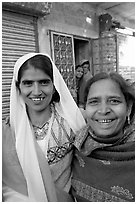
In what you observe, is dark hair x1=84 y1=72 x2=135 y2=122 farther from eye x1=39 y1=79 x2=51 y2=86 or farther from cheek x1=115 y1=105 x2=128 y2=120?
eye x1=39 y1=79 x2=51 y2=86

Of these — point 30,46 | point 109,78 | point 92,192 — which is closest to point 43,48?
point 30,46

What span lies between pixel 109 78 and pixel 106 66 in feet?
11.0

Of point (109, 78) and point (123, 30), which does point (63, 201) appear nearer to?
point (109, 78)

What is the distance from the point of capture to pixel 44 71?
43.4 inches

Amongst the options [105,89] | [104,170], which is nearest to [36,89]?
[105,89]

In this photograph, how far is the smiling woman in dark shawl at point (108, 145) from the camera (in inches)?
34.7

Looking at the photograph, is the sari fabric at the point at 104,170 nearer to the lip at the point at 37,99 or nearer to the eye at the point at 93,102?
the eye at the point at 93,102

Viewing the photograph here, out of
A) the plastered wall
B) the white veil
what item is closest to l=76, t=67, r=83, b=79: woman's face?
the plastered wall

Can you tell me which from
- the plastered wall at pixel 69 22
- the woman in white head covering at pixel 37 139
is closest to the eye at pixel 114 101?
the woman in white head covering at pixel 37 139

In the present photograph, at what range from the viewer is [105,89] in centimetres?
93

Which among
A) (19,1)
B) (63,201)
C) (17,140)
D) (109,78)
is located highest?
(19,1)

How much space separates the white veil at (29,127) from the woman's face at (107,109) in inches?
8.6

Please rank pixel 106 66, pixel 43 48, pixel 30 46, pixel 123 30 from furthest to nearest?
pixel 123 30, pixel 106 66, pixel 43 48, pixel 30 46

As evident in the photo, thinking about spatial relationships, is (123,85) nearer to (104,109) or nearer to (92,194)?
(104,109)
